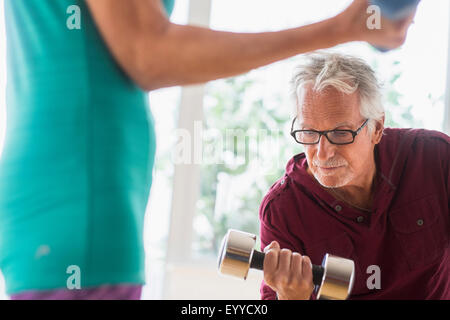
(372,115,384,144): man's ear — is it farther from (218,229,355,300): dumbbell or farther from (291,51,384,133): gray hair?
(218,229,355,300): dumbbell

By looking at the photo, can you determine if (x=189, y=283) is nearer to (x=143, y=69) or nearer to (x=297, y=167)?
(x=297, y=167)

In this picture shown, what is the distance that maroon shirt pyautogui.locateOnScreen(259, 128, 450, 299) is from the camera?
108cm

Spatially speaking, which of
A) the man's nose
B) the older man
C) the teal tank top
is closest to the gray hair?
the older man

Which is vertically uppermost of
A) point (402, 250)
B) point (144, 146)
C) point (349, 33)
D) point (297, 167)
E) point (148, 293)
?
point (349, 33)

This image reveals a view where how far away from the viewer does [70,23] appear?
1.45 feet

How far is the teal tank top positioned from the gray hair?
2.45ft

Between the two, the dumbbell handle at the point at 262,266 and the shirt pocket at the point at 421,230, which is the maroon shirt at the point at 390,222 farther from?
the dumbbell handle at the point at 262,266

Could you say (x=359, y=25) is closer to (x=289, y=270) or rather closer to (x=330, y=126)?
(x=289, y=270)

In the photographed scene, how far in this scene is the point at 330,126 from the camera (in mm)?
1120

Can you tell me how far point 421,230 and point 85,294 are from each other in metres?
0.85

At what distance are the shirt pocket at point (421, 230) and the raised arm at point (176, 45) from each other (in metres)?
0.78

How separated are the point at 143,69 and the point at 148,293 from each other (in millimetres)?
1505

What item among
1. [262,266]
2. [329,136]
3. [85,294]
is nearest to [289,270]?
[262,266]

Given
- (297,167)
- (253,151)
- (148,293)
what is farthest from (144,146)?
(253,151)
